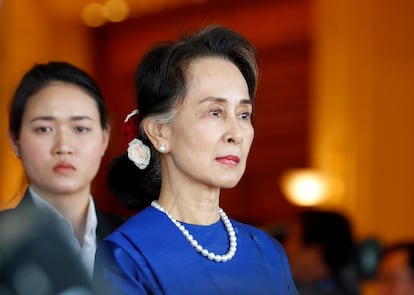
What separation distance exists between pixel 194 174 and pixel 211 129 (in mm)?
88

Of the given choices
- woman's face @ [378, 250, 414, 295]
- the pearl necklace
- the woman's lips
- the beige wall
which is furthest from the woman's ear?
the beige wall

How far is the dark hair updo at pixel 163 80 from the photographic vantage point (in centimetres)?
168

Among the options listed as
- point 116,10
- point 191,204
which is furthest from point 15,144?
point 116,10

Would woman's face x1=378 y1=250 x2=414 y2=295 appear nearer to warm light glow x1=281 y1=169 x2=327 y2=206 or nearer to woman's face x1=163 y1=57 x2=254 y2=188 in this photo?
woman's face x1=163 y1=57 x2=254 y2=188

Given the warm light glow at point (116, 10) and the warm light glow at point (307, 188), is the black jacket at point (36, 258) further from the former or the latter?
the warm light glow at point (116, 10)

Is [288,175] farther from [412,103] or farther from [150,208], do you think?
[150,208]

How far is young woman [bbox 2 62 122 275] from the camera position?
207cm

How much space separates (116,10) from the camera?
7820mm

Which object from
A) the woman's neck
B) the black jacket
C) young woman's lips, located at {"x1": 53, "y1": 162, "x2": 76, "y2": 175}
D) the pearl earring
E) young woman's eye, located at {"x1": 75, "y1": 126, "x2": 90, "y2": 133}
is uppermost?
young woman's eye, located at {"x1": 75, "y1": 126, "x2": 90, "y2": 133}

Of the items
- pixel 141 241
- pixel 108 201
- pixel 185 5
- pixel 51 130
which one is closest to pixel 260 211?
pixel 108 201

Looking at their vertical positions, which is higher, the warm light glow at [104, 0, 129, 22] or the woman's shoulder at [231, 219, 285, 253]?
the warm light glow at [104, 0, 129, 22]

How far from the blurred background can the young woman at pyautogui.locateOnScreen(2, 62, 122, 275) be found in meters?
3.41

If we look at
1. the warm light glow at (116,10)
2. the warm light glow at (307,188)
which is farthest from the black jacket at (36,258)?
the warm light glow at (116,10)

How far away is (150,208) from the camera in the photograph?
1.65 metres
